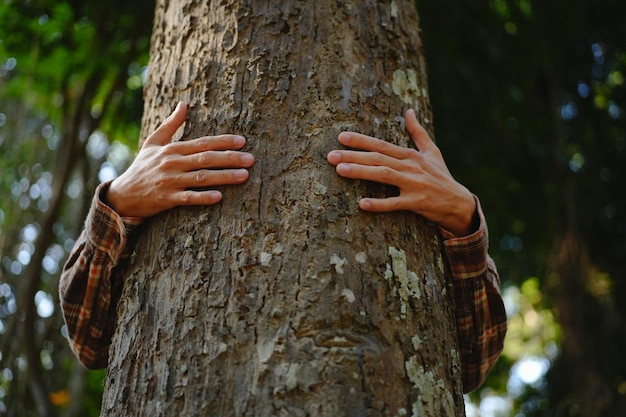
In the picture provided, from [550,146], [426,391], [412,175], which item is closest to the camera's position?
[426,391]

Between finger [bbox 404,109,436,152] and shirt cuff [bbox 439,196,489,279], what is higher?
finger [bbox 404,109,436,152]

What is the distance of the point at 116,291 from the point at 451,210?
34.9 inches

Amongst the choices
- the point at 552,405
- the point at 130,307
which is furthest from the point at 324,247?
the point at 552,405

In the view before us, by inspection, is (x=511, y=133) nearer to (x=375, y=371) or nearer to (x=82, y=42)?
(x=82, y=42)

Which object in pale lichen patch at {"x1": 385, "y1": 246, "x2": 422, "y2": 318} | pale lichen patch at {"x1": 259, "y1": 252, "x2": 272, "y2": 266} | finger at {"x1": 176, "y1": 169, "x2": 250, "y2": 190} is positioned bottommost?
pale lichen patch at {"x1": 385, "y1": 246, "x2": 422, "y2": 318}

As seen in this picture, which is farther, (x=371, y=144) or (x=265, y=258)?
(x=371, y=144)

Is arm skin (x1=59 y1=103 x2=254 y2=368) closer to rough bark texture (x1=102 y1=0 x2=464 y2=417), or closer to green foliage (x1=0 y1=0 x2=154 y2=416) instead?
rough bark texture (x1=102 y1=0 x2=464 y2=417)

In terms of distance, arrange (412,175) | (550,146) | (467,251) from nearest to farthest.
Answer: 1. (412,175)
2. (467,251)
3. (550,146)

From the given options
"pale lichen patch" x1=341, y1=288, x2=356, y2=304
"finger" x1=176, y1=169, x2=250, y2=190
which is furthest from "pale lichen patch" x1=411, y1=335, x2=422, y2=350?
"finger" x1=176, y1=169, x2=250, y2=190

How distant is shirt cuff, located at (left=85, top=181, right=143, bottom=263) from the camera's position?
5.39 ft

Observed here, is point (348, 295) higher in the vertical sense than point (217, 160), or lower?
lower

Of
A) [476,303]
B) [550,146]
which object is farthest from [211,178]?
[550,146]

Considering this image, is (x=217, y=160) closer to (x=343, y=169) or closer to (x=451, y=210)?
(x=343, y=169)

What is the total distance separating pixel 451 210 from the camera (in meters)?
1.65
